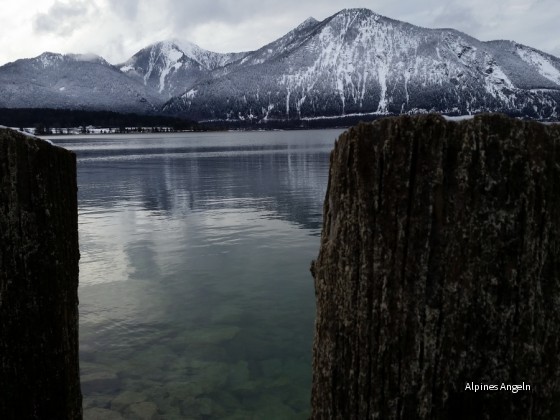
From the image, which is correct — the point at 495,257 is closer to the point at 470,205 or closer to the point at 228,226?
the point at 470,205

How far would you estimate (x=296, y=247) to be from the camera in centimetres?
1733

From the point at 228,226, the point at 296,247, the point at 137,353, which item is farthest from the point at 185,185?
the point at 137,353

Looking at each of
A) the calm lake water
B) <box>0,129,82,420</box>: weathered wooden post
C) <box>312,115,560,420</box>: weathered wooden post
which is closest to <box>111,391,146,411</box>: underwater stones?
the calm lake water

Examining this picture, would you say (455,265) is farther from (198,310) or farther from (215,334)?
(198,310)

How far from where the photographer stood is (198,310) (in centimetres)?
1160

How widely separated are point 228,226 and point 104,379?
13.3 meters

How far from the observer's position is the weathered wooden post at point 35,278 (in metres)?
2.89

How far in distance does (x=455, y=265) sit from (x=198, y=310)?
1007 centimetres

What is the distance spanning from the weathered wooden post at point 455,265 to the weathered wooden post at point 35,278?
1.93m

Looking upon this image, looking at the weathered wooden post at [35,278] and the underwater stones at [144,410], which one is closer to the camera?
the weathered wooden post at [35,278]

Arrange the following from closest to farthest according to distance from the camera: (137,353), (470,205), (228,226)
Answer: (470,205) < (137,353) < (228,226)

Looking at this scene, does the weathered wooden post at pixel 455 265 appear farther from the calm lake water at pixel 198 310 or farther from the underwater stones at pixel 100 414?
the underwater stones at pixel 100 414

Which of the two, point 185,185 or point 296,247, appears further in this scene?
point 185,185

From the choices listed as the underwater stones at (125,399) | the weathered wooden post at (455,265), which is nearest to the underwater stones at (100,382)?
the underwater stones at (125,399)
